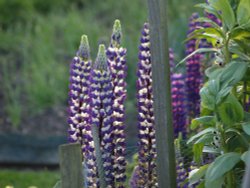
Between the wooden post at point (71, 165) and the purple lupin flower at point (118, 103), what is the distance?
479 millimetres

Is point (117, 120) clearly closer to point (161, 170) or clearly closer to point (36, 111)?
point (161, 170)

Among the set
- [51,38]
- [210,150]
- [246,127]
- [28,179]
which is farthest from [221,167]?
[51,38]

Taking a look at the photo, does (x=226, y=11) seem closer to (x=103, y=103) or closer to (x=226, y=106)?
(x=226, y=106)

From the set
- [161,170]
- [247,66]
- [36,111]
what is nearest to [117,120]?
[161,170]

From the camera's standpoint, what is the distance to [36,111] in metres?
7.80

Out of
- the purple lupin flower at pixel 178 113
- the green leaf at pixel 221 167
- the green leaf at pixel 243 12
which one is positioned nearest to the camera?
the green leaf at pixel 221 167

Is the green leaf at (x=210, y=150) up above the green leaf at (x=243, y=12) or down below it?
below

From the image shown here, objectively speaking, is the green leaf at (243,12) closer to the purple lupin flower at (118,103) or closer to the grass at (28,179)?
the purple lupin flower at (118,103)

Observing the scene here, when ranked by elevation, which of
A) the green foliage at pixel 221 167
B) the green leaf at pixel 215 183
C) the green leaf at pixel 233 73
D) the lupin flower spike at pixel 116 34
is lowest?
the green leaf at pixel 215 183

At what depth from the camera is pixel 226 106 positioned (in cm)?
271

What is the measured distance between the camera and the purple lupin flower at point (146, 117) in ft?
10.6

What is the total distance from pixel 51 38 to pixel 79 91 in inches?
227

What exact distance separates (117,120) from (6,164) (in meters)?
3.84

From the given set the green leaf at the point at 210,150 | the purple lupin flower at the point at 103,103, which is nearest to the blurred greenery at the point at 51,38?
the purple lupin flower at the point at 103,103
